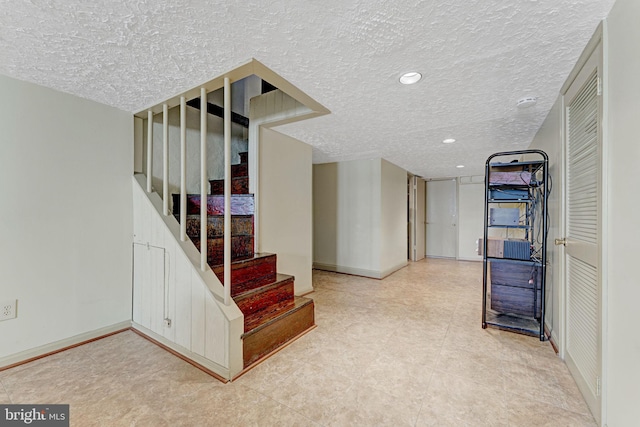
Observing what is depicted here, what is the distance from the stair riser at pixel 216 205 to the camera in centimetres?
271

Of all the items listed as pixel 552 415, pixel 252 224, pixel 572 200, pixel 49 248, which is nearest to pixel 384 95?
pixel 572 200

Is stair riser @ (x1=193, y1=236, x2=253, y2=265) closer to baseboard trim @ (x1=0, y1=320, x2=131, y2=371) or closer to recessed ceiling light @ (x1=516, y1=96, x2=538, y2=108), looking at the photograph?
baseboard trim @ (x1=0, y1=320, x2=131, y2=371)

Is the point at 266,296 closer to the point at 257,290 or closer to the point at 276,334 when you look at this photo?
the point at 257,290

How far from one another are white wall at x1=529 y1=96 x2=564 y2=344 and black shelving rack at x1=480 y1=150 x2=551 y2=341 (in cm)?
6

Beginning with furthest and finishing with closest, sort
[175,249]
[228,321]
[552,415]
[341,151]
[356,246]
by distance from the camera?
[356,246]
[341,151]
[175,249]
[228,321]
[552,415]

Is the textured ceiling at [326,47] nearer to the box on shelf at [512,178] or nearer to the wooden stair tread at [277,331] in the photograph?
the box on shelf at [512,178]

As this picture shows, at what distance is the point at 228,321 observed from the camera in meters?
1.76

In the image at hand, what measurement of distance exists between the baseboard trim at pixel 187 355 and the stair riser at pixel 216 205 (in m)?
1.15

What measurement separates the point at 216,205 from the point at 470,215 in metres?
5.92

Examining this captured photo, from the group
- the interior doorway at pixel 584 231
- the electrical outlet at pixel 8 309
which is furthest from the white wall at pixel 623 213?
the electrical outlet at pixel 8 309

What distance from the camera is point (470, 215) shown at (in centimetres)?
640

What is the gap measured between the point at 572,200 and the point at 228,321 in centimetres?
246

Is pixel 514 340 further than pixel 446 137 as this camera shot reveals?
No

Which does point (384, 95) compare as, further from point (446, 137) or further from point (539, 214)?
point (539, 214)
